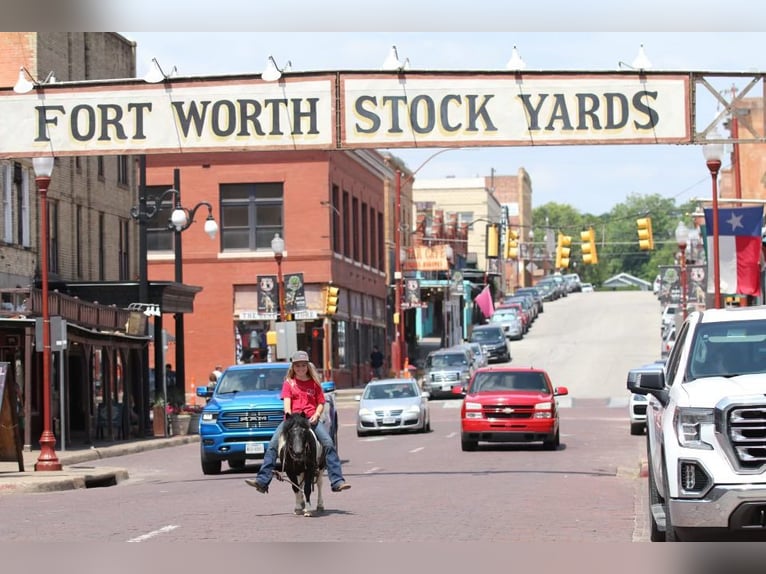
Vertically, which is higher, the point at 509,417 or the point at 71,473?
the point at 509,417

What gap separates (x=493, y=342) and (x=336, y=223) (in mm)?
11910

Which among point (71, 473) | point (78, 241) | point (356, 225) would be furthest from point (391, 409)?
point (356, 225)

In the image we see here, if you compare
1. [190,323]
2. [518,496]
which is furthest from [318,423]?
[190,323]

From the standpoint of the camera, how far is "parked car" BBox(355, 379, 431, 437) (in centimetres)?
3850

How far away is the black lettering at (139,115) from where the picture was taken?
22734 millimetres

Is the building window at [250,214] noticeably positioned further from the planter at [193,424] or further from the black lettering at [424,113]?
the black lettering at [424,113]

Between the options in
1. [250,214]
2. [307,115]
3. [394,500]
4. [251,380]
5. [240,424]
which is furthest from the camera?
[250,214]

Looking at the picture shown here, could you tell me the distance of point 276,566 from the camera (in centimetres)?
1197

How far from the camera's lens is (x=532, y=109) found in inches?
877

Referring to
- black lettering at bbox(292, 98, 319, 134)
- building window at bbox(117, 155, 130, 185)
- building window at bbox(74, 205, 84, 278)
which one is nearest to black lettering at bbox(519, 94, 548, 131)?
black lettering at bbox(292, 98, 319, 134)

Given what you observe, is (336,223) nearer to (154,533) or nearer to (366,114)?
(366,114)

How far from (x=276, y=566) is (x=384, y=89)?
A: 38.1 feet

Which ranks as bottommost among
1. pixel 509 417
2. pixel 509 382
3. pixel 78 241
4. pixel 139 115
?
pixel 509 417

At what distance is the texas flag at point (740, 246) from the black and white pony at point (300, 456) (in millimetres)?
23805
